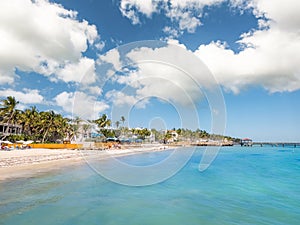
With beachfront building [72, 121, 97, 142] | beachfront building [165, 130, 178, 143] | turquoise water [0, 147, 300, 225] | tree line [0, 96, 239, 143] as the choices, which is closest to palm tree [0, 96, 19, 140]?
tree line [0, 96, 239, 143]

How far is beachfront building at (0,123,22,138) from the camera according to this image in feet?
133

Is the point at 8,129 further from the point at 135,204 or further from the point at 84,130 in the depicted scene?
the point at 135,204

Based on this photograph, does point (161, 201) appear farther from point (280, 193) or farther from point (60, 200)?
point (280, 193)

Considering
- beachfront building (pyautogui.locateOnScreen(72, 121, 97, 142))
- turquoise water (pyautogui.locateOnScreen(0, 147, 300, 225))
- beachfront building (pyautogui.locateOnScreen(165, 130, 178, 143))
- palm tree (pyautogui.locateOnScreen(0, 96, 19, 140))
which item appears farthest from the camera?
beachfront building (pyautogui.locateOnScreen(165, 130, 178, 143))

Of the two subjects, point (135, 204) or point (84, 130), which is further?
point (84, 130)

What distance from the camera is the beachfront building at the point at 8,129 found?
4063 cm

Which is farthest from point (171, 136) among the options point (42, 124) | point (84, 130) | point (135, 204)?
point (135, 204)

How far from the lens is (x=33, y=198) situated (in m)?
10.6

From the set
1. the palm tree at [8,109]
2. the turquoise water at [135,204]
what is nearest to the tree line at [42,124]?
the palm tree at [8,109]

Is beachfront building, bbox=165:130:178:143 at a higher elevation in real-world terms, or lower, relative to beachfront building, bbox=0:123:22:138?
higher

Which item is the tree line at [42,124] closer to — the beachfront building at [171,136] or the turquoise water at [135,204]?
the turquoise water at [135,204]

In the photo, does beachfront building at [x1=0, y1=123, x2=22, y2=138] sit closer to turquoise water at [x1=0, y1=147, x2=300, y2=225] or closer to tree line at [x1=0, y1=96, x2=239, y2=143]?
tree line at [x1=0, y1=96, x2=239, y2=143]

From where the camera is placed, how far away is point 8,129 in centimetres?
4378

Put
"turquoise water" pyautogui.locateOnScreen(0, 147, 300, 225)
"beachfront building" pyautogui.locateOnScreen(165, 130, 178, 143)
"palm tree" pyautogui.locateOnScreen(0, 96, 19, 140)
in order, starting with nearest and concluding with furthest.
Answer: "turquoise water" pyautogui.locateOnScreen(0, 147, 300, 225), "palm tree" pyautogui.locateOnScreen(0, 96, 19, 140), "beachfront building" pyautogui.locateOnScreen(165, 130, 178, 143)
